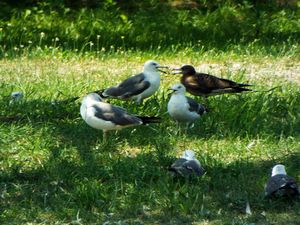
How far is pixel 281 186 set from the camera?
22.5 feet

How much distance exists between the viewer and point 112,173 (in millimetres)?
7637

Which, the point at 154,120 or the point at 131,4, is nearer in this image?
the point at 154,120

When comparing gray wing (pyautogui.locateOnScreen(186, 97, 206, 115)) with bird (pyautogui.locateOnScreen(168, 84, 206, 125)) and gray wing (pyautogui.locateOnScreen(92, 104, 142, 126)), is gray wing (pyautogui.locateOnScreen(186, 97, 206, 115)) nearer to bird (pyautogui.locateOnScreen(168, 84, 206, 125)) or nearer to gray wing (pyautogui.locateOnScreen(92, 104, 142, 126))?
bird (pyautogui.locateOnScreen(168, 84, 206, 125))

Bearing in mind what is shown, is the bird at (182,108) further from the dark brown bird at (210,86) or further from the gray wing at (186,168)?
the gray wing at (186,168)

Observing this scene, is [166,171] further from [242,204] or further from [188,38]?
[188,38]

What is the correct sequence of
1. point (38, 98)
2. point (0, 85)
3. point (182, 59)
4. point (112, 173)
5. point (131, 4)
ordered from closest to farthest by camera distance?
point (112, 173)
point (38, 98)
point (0, 85)
point (182, 59)
point (131, 4)

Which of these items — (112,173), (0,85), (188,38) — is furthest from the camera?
(188,38)

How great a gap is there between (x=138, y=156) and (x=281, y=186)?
5.43 feet

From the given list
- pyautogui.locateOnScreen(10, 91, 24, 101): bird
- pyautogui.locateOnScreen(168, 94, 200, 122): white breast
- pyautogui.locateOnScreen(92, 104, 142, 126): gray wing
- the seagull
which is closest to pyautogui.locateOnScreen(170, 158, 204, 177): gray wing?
the seagull

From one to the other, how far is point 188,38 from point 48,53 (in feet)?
7.19

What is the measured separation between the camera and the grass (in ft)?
22.6

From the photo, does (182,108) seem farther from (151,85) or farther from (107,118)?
(151,85)

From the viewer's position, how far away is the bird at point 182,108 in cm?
880

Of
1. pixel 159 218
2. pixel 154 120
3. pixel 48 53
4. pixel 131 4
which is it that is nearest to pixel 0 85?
pixel 48 53
